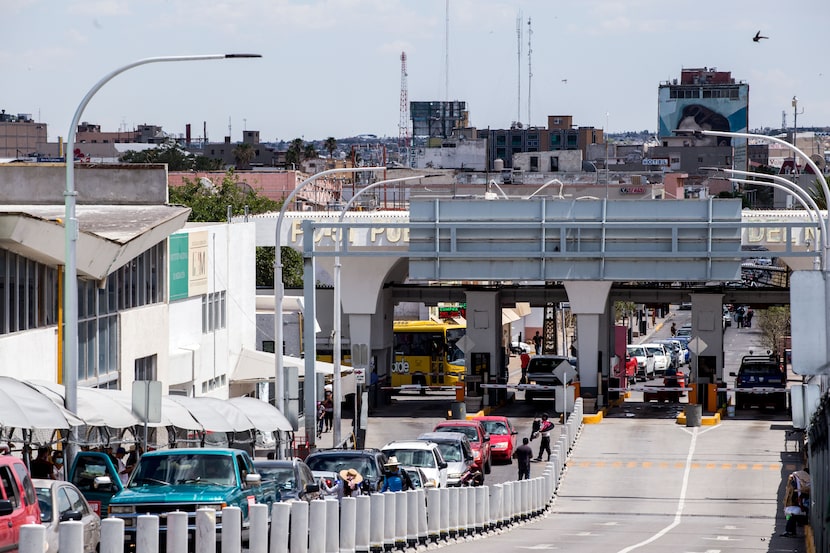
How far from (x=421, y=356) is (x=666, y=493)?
30.9 m

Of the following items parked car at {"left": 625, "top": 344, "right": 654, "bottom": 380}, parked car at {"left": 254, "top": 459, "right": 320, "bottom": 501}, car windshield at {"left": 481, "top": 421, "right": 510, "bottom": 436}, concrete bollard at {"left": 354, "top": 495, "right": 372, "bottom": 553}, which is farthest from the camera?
parked car at {"left": 625, "top": 344, "right": 654, "bottom": 380}

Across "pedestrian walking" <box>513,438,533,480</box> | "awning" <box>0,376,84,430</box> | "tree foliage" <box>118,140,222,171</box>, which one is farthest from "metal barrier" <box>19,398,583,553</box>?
"tree foliage" <box>118,140,222,171</box>

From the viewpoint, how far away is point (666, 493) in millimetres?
39688

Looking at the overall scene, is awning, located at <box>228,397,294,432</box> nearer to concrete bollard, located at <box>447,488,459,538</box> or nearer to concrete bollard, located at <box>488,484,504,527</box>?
concrete bollard, located at <box>488,484,504,527</box>

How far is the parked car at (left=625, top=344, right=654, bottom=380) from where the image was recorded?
80.3 metres

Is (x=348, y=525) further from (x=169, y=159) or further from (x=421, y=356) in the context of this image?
(x=169, y=159)

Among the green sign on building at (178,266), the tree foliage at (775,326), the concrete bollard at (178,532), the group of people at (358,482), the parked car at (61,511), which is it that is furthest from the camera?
the tree foliage at (775,326)

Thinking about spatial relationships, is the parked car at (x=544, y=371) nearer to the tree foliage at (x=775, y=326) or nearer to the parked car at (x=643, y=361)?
the parked car at (x=643, y=361)

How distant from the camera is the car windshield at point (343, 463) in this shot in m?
28.2

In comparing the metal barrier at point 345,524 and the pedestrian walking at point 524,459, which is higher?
the metal barrier at point 345,524

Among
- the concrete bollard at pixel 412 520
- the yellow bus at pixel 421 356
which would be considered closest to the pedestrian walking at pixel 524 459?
the concrete bollard at pixel 412 520

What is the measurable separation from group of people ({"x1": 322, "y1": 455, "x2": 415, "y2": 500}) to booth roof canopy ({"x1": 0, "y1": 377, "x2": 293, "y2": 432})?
364 cm

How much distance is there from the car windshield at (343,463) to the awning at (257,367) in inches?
851

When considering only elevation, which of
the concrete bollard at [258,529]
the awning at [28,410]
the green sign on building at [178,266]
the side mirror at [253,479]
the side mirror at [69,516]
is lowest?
the concrete bollard at [258,529]
